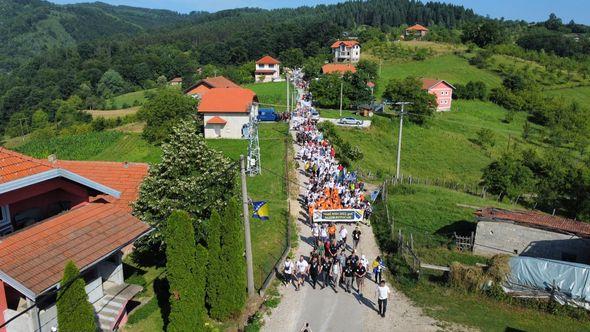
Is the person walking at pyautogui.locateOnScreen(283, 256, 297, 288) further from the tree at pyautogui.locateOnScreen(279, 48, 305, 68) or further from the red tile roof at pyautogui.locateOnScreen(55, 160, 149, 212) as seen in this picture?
the tree at pyautogui.locateOnScreen(279, 48, 305, 68)

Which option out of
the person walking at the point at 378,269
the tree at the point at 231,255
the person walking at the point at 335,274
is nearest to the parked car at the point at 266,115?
the person walking at the point at 335,274

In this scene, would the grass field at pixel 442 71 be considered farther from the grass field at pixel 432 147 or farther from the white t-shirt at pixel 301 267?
the white t-shirt at pixel 301 267

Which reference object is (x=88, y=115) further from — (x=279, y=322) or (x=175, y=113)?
(x=279, y=322)

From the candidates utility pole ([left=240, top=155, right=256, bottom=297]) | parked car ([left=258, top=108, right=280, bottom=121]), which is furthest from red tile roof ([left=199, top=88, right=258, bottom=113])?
utility pole ([left=240, top=155, right=256, bottom=297])

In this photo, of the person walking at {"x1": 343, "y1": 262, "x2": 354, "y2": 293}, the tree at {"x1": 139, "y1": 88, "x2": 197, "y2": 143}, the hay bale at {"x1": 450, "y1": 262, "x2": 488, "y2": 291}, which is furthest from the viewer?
the tree at {"x1": 139, "y1": 88, "x2": 197, "y2": 143}

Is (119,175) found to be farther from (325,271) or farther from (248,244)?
(325,271)

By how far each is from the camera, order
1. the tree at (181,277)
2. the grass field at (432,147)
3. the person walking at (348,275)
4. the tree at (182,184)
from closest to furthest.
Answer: the tree at (181,277), the person walking at (348,275), the tree at (182,184), the grass field at (432,147)
